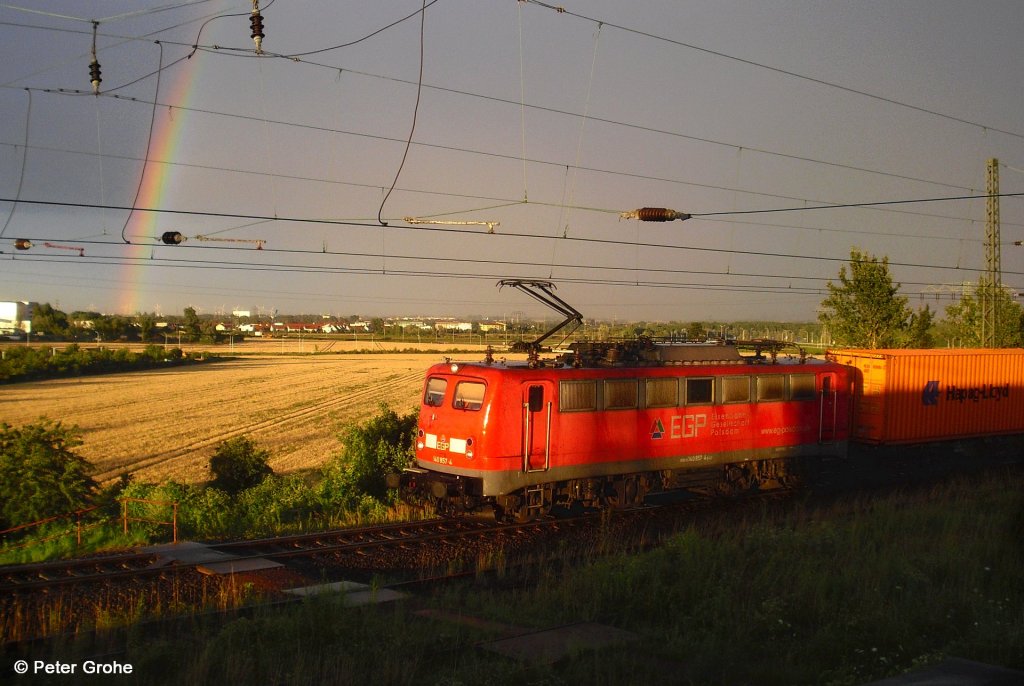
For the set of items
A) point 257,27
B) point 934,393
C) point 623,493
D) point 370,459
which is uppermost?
point 257,27

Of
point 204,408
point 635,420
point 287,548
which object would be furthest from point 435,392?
point 204,408

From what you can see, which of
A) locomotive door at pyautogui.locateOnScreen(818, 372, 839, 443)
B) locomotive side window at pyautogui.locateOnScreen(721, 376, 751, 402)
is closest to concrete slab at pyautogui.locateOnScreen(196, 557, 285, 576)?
locomotive side window at pyautogui.locateOnScreen(721, 376, 751, 402)

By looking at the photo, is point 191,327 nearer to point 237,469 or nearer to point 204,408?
point 204,408

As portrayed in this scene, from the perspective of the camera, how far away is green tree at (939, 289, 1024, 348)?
43.1m

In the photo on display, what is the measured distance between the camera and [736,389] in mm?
17938

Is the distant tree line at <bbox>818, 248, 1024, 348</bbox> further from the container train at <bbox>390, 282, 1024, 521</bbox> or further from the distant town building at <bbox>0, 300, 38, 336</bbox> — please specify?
the distant town building at <bbox>0, 300, 38, 336</bbox>

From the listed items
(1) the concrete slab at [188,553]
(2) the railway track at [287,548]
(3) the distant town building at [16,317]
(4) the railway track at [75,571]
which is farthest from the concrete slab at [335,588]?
(3) the distant town building at [16,317]

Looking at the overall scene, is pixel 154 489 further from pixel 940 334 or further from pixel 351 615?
pixel 940 334

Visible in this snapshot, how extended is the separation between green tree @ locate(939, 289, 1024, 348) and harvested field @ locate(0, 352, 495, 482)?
31013 millimetres

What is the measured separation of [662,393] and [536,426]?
3141mm

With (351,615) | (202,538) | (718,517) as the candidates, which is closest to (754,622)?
(351,615)

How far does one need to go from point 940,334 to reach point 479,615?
213ft

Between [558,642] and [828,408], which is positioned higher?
[828,408]

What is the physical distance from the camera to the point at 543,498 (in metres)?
15.8
